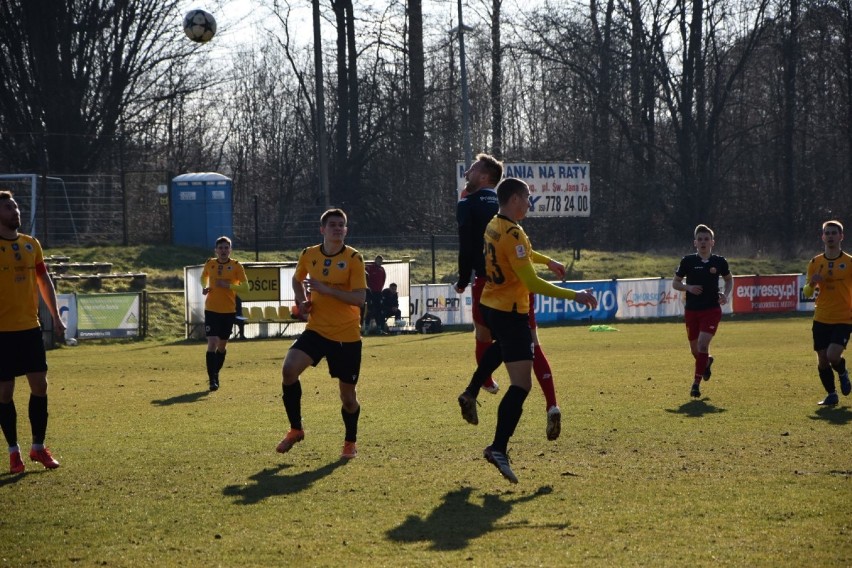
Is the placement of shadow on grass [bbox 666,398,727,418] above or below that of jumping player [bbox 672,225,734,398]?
below

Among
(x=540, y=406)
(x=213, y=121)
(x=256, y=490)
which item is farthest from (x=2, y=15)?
(x=256, y=490)

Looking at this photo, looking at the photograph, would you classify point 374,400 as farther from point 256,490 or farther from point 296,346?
point 256,490

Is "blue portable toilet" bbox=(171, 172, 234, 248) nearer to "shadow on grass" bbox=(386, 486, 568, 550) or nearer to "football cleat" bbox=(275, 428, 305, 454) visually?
"football cleat" bbox=(275, 428, 305, 454)

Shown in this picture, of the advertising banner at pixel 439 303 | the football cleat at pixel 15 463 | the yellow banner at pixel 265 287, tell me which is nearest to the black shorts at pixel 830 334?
the football cleat at pixel 15 463

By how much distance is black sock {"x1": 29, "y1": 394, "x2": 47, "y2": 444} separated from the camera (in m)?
8.47

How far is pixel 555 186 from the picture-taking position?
36438 mm

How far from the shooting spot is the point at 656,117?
50.7 m

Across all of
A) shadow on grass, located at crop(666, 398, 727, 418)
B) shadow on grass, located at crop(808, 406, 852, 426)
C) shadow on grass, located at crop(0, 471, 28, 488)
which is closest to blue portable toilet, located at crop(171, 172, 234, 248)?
shadow on grass, located at crop(666, 398, 727, 418)

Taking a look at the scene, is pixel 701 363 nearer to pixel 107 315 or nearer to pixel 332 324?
pixel 332 324

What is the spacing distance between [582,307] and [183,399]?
739 inches

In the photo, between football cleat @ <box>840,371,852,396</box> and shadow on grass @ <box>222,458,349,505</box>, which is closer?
shadow on grass @ <box>222,458,349,505</box>

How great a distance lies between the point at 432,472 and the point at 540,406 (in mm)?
4257

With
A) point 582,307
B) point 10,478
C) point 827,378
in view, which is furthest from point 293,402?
point 582,307

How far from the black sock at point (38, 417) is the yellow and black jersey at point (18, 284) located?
0.64 metres
